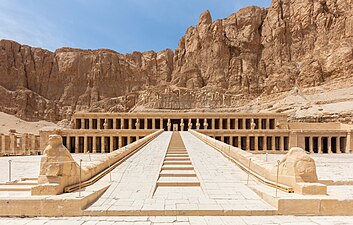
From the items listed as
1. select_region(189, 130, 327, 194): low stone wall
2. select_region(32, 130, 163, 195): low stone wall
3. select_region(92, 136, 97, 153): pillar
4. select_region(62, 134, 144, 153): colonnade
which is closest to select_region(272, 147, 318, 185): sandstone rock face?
select_region(189, 130, 327, 194): low stone wall

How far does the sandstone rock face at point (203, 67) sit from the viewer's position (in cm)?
7806

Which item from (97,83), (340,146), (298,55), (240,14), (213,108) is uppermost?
(240,14)

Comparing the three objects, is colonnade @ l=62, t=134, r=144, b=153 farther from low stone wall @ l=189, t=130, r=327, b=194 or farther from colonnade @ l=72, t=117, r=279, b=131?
low stone wall @ l=189, t=130, r=327, b=194

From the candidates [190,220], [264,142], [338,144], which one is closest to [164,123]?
Result: [264,142]

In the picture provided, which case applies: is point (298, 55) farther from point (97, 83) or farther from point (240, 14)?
point (97, 83)

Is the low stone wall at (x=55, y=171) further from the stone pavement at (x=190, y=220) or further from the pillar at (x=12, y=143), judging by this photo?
the pillar at (x=12, y=143)

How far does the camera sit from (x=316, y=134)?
40000mm

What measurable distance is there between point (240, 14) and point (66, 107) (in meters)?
77.8

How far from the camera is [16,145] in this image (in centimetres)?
4094

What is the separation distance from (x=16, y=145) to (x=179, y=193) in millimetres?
42822

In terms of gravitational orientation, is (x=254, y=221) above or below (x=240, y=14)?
below

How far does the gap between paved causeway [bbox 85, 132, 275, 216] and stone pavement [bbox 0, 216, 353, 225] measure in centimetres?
20

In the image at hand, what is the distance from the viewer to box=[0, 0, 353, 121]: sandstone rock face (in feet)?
256

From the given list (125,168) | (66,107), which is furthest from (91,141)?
(66,107)
